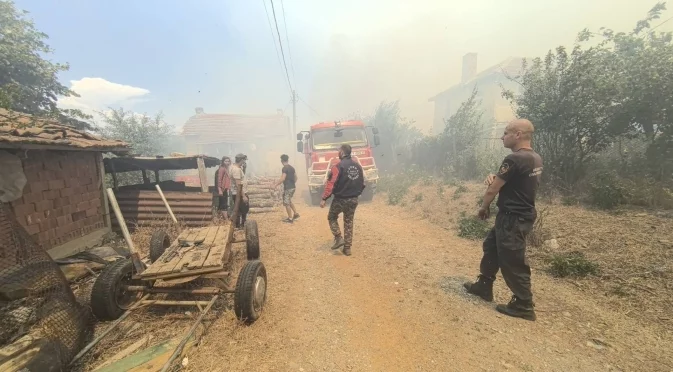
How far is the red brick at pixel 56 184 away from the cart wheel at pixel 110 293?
3266 mm

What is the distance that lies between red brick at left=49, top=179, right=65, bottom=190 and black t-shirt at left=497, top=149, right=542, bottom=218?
763cm

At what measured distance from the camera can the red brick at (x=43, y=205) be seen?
17.4ft

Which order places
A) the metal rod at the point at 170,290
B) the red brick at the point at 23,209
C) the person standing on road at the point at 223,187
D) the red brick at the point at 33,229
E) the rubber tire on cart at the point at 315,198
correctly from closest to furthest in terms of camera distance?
the metal rod at the point at 170,290 → the red brick at the point at 23,209 → the red brick at the point at 33,229 → the person standing on road at the point at 223,187 → the rubber tire on cart at the point at 315,198

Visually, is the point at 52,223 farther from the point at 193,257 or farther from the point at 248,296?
the point at 248,296

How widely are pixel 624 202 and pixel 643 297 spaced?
3.49 metres

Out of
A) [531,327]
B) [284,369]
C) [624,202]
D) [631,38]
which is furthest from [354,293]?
[631,38]

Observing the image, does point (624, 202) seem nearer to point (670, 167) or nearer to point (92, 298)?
point (670, 167)

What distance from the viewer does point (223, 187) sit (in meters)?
8.70

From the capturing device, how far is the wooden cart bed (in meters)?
3.60

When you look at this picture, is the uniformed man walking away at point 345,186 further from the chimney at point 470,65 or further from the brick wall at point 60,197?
the chimney at point 470,65

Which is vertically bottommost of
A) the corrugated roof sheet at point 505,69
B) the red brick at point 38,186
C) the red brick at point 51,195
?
the red brick at point 51,195

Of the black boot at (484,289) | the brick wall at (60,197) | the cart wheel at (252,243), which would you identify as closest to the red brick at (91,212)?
the brick wall at (60,197)

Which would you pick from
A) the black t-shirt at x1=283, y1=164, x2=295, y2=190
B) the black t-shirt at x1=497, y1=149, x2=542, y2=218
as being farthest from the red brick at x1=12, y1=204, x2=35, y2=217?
the black t-shirt at x1=497, y1=149, x2=542, y2=218

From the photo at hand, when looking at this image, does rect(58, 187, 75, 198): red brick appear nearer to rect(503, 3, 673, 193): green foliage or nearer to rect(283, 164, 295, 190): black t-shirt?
rect(283, 164, 295, 190): black t-shirt
